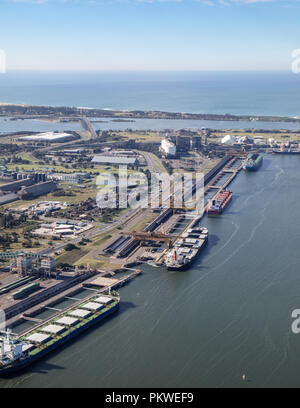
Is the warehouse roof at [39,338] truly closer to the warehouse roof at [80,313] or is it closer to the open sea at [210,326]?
the open sea at [210,326]

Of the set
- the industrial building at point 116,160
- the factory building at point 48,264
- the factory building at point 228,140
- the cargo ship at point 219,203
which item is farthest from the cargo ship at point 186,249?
the factory building at point 228,140

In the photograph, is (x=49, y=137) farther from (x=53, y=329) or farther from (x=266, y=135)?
(x=53, y=329)

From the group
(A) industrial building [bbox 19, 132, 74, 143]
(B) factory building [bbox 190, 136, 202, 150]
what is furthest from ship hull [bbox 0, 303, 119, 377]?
(A) industrial building [bbox 19, 132, 74, 143]

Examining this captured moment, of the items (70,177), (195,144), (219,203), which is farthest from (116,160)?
(219,203)

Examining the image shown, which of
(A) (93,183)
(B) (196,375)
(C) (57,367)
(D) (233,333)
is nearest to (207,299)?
(D) (233,333)
